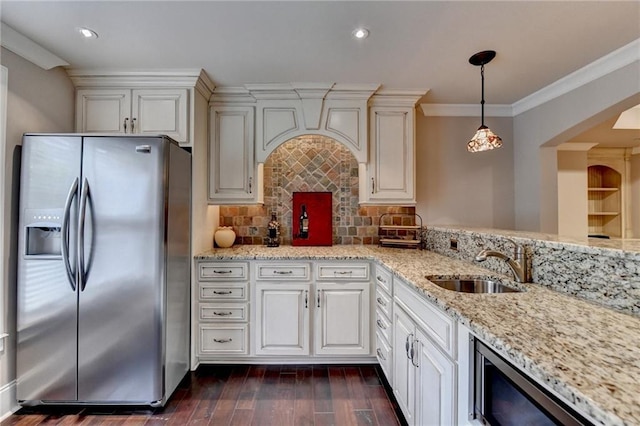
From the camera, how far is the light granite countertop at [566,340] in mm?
605

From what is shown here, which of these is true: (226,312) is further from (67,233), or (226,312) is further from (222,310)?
(67,233)

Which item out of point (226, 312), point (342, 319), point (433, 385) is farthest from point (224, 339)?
point (433, 385)

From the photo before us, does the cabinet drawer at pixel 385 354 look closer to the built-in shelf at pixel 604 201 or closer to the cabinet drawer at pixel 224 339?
the cabinet drawer at pixel 224 339

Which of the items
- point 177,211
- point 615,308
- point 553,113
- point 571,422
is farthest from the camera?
point 553,113

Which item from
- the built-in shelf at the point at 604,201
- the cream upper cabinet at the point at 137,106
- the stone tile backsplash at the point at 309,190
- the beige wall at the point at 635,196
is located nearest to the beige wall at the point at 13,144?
the cream upper cabinet at the point at 137,106

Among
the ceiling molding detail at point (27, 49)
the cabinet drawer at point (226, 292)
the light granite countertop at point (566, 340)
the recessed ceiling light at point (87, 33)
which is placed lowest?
the cabinet drawer at point (226, 292)

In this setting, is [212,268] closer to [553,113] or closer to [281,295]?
[281,295]

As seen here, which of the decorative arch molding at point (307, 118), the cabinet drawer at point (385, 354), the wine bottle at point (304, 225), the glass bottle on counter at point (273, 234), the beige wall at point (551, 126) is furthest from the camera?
the wine bottle at point (304, 225)

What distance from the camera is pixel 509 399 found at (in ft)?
2.96

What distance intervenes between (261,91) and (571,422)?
2.79 metres

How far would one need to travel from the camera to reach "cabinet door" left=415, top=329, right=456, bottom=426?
3.99ft

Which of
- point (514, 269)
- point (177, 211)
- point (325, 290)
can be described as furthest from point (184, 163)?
point (514, 269)

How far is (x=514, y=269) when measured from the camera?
5.20 feet

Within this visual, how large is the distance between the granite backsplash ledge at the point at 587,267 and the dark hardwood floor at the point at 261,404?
1.23m
